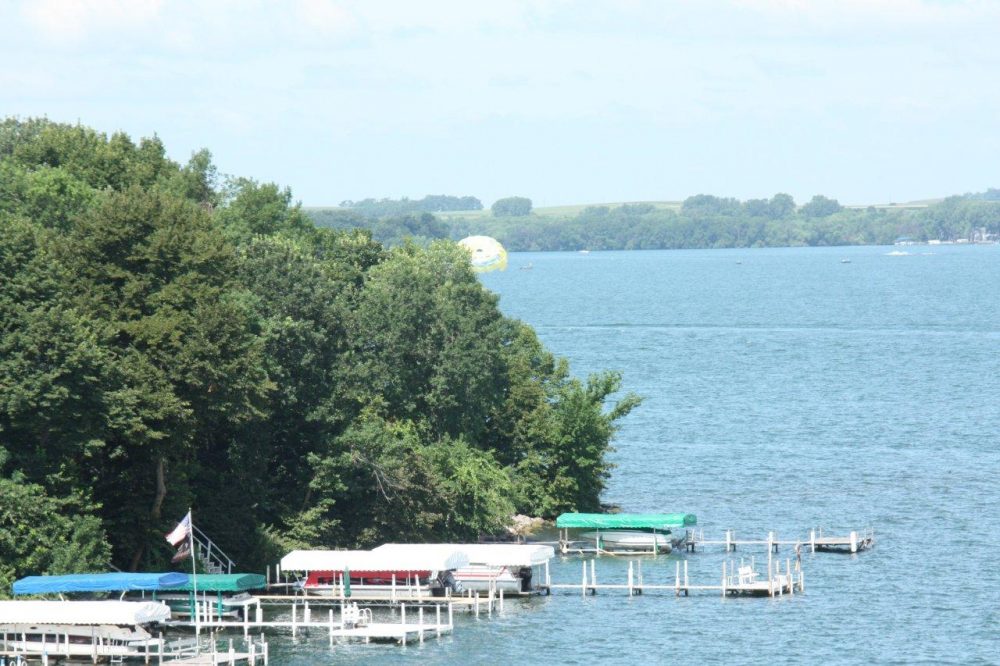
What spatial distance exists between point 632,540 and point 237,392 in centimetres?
2659

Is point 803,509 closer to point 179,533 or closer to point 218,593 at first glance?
point 218,593

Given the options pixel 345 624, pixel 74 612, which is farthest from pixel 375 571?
pixel 74 612

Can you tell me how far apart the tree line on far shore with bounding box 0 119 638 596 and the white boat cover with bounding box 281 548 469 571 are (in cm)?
293

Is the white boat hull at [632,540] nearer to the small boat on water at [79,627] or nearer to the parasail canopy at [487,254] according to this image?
the small boat on water at [79,627]

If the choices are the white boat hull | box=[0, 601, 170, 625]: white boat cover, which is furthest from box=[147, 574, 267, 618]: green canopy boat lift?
the white boat hull

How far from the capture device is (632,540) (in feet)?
294

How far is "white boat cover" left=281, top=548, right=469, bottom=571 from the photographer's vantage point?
73.1 meters

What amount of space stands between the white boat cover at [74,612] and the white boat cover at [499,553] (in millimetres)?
15576

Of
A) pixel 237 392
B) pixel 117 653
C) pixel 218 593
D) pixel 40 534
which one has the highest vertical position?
pixel 237 392

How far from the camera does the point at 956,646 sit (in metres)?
68.1

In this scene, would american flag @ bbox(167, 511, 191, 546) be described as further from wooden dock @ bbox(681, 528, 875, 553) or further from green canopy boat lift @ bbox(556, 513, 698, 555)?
wooden dock @ bbox(681, 528, 875, 553)

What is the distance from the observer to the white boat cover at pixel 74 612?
61219 millimetres

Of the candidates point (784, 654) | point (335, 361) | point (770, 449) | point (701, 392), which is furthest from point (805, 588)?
point (701, 392)

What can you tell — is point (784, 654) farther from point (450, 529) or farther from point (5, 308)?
point (5, 308)
